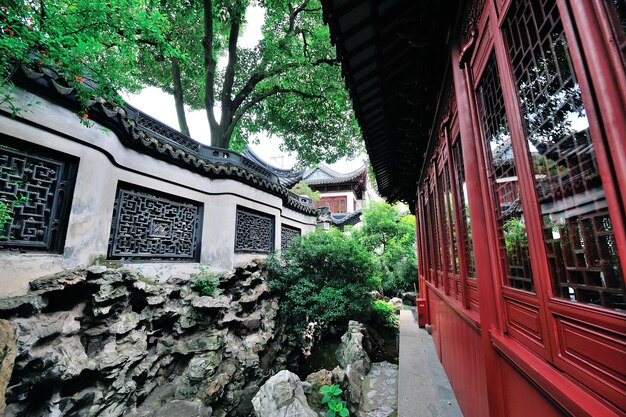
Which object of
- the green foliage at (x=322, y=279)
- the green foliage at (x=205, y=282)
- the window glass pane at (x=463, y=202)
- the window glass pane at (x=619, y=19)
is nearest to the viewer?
the window glass pane at (x=619, y=19)

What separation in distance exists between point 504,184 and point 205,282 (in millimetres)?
5285

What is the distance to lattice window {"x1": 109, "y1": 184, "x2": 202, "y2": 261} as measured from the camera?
4598 mm

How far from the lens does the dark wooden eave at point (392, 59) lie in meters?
2.22

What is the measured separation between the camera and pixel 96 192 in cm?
402

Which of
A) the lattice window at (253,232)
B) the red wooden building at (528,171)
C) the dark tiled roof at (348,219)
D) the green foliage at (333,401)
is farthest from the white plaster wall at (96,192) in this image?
the dark tiled roof at (348,219)

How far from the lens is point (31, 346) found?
9.66 ft

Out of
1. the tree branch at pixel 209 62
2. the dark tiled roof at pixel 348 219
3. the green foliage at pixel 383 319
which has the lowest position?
the green foliage at pixel 383 319

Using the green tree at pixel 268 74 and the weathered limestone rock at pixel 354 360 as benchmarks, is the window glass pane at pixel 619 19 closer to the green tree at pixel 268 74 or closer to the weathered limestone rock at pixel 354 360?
the weathered limestone rock at pixel 354 360

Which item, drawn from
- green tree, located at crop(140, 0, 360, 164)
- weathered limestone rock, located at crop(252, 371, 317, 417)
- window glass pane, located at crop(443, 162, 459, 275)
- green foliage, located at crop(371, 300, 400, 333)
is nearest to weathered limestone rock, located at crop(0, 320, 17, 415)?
weathered limestone rock, located at crop(252, 371, 317, 417)

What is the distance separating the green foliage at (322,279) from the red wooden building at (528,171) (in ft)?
13.6

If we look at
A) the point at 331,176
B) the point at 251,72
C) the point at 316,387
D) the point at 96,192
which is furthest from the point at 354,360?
the point at 331,176

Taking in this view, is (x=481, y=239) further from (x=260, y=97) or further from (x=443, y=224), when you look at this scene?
(x=260, y=97)

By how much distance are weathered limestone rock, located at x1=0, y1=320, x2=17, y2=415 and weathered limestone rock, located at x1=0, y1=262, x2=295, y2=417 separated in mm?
11

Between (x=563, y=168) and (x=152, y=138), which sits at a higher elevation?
(x=152, y=138)
